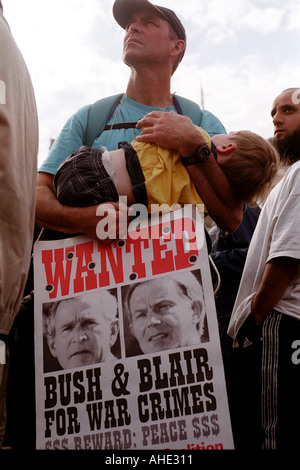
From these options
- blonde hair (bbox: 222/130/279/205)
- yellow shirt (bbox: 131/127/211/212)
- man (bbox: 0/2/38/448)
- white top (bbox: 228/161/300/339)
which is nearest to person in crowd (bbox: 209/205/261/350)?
white top (bbox: 228/161/300/339)

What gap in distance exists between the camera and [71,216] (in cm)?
161

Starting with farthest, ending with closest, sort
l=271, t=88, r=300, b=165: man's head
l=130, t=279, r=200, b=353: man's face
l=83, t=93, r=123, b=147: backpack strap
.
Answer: l=271, t=88, r=300, b=165: man's head
l=83, t=93, r=123, b=147: backpack strap
l=130, t=279, r=200, b=353: man's face

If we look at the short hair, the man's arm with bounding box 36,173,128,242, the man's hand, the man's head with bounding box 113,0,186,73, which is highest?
the man's head with bounding box 113,0,186,73

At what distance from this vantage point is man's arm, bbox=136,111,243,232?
172cm

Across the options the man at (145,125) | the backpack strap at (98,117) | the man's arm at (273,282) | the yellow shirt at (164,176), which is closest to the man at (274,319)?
the man's arm at (273,282)

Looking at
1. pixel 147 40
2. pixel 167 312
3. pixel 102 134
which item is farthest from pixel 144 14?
pixel 167 312

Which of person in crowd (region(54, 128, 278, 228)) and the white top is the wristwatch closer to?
person in crowd (region(54, 128, 278, 228))

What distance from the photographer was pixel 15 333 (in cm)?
162

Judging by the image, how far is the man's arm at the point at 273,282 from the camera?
1738 millimetres

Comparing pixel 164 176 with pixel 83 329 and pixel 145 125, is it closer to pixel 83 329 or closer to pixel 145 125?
pixel 145 125

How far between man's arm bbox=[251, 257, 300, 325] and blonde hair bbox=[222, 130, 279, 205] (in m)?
0.32

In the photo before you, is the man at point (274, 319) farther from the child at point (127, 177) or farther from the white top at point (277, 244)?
the child at point (127, 177)
